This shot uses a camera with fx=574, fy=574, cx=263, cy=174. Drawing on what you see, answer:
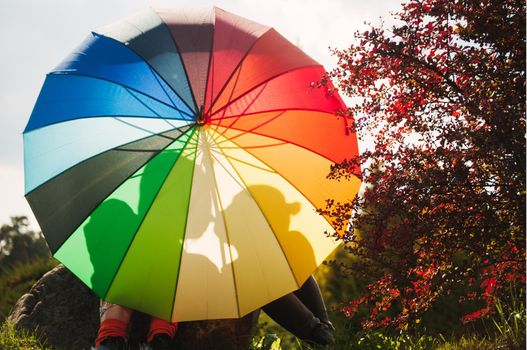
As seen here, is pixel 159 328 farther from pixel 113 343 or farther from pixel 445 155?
pixel 445 155

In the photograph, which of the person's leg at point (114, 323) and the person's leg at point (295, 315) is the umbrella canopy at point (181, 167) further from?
the person's leg at point (295, 315)

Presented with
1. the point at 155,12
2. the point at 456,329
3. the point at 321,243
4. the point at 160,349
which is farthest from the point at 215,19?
the point at 456,329

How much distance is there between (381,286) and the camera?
11.7 ft

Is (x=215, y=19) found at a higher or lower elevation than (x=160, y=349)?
higher

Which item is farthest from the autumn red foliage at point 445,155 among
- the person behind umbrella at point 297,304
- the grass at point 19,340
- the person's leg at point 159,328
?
the grass at point 19,340

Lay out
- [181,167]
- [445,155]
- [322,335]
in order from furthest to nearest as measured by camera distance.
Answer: [322,335] < [181,167] < [445,155]

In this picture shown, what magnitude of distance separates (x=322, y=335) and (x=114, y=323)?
1588mm

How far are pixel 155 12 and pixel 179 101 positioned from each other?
2.87ft

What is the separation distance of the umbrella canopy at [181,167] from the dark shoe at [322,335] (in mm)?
711

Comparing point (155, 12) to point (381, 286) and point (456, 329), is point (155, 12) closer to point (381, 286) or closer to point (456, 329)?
point (381, 286)

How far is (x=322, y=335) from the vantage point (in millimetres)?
4484

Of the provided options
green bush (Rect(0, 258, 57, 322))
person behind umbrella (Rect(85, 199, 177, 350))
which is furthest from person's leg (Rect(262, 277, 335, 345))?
green bush (Rect(0, 258, 57, 322))

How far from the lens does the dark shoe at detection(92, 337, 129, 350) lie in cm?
394

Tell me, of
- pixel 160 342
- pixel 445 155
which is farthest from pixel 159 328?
pixel 445 155
